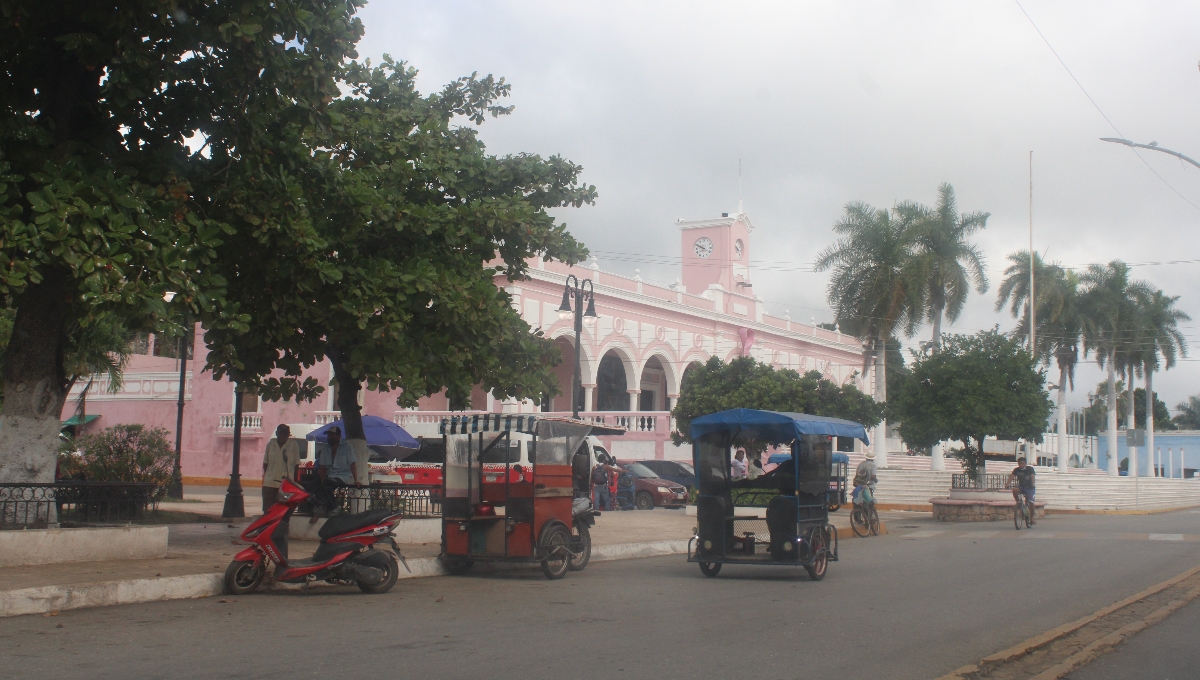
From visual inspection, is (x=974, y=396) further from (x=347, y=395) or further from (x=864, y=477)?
(x=347, y=395)

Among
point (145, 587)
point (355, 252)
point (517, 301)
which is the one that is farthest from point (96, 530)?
point (517, 301)

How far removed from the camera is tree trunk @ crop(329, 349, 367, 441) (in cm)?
1436

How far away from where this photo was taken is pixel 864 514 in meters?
21.0

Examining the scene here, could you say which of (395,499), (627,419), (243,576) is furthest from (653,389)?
(243,576)

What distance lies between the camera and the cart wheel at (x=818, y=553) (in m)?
12.2

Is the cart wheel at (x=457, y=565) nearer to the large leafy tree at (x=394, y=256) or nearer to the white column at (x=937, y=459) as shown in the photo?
the large leafy tree at (x=394, y=256)

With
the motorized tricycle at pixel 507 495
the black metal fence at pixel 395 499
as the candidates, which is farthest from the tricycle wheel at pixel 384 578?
the black metal fence at pixel 395 499

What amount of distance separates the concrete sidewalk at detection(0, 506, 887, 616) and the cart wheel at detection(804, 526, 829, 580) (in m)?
3.64

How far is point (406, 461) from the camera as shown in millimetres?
30797

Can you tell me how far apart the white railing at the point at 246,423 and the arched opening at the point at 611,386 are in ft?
48.0

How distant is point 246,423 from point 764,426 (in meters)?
29.9

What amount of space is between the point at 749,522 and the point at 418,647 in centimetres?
623

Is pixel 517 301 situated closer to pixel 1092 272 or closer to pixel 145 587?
pixel 145 587

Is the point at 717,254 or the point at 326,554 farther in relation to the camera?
the point at 717,254
